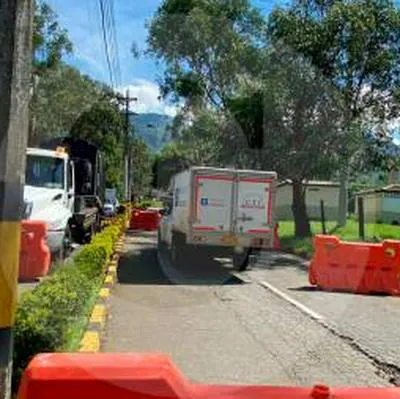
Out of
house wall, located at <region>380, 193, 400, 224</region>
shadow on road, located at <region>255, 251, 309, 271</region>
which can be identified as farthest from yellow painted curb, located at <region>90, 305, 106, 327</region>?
house wall, located at <region>380, 193, 400, 224</region>

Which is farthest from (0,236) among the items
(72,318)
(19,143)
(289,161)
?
(289,161)

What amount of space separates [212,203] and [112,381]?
15.8 metres

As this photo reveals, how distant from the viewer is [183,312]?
13203 mm

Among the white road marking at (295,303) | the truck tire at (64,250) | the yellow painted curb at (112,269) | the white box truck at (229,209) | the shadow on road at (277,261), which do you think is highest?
the white box truck at (229,209)

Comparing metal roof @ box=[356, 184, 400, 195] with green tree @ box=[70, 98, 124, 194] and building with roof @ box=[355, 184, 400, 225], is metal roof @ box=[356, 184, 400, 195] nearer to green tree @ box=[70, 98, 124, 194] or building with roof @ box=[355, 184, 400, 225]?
building with roof @ box=[355, 184, 400, 225]

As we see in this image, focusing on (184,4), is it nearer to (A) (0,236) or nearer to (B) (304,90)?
(B) (304,90)

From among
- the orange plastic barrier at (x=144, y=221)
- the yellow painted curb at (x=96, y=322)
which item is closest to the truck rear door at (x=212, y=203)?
the yellow painted curb at (x=96, y=322)

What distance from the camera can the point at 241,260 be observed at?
2086 centimetres

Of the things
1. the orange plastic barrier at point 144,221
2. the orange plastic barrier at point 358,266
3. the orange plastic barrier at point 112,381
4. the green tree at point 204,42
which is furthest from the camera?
the orange plastic barrier at point 144,221

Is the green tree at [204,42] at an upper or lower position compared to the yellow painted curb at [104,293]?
upper

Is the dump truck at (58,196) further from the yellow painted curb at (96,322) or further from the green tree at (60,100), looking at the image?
the green tree at (60,100)

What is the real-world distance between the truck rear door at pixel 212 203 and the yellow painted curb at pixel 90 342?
10022 millimetres

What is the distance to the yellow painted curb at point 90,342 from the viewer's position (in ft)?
29.0

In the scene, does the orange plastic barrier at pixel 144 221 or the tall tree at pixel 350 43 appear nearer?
the tall tree at pixel 350 43
